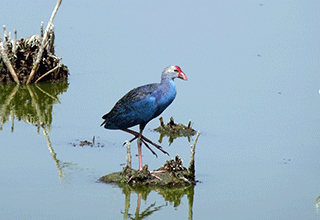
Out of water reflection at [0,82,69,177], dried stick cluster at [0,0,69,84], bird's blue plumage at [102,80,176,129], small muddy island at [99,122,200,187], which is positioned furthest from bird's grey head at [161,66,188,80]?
dried stick cluster at [0,0,69,84]

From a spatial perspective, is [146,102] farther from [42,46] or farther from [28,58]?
[28,58]

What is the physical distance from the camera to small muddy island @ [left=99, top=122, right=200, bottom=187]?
10.7 m

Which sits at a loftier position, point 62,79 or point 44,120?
point 62,79

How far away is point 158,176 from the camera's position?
36.0 ft

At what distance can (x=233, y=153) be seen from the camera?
1325 cm

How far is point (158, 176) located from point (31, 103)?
6.39 metres

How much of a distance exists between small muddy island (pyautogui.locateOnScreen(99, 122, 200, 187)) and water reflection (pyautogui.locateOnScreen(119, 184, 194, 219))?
9cm

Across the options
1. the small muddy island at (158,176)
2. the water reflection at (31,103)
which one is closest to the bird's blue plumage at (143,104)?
the small muddy island at (158,176)

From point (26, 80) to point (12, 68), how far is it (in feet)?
2.10

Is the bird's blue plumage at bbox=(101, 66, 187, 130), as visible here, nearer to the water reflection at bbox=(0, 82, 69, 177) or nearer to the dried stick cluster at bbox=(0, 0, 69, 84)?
the water reflection at bbox=(0, 82, 69, 177)

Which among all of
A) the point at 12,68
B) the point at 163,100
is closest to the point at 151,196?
the point at 163,100

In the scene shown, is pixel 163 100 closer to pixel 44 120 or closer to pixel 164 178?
pixel 164 178

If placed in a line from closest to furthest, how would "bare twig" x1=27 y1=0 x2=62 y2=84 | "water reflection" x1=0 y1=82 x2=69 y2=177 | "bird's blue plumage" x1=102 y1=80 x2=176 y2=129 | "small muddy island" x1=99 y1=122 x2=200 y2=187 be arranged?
1. "small muddy island" x1=99 y1=122 x2=200 y2=187
2. "bird's blue plumage" x1=102 y1=80 x2=176 y2=129
3. "water reflection" x1=0 y1=82 x2=69 y2=177
4. "bare twig" x1=27 y1=0 x2=62 y2=84

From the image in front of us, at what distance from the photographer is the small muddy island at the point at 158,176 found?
10742 millimetres
